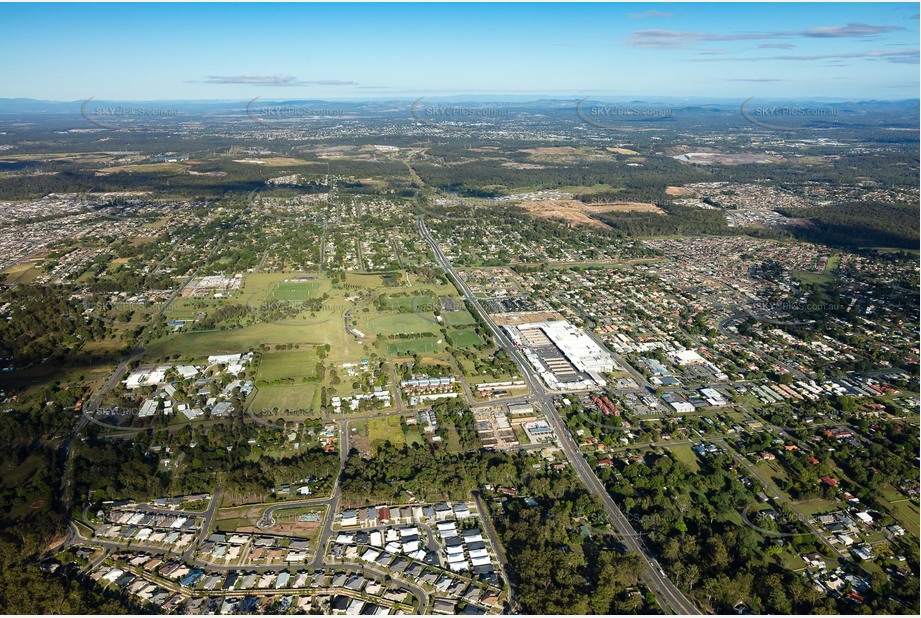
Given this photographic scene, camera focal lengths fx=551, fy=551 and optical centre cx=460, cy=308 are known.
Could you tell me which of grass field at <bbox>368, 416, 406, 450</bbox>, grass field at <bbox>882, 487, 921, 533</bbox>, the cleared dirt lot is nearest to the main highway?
grass field at <bbox>368, 416, 406, 450</bbox>

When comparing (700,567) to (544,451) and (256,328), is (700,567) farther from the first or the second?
(256,328)

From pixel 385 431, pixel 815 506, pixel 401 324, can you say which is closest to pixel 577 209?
pixel 401 324

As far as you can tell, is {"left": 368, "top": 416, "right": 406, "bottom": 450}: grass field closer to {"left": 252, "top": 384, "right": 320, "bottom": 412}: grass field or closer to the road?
{"left": 252, "top": 384, "right": 320, "bottom": 412}: grass field

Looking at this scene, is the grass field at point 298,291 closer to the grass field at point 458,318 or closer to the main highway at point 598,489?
the grass field at point 458,318

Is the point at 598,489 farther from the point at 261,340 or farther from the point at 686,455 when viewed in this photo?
the point at 261,340

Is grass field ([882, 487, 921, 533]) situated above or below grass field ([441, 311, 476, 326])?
below

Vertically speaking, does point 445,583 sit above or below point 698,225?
below

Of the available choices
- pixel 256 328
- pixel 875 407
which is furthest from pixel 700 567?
pixel 256 328

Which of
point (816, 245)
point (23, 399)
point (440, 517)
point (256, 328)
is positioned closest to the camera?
point (440, 517)
